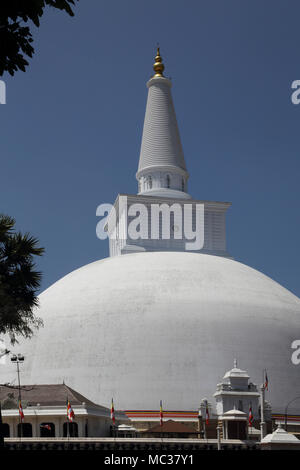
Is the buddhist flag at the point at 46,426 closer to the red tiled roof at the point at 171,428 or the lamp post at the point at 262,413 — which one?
the red tiled roof at the point at 171,428

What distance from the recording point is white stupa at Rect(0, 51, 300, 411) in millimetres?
44844

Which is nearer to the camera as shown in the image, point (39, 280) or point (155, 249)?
point (39, 280)

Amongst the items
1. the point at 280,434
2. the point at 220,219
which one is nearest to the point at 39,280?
the point at 280,434

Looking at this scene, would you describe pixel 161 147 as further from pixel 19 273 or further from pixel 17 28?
pixel 17 28

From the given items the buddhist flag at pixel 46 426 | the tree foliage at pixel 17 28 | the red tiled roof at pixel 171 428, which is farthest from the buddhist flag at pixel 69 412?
the tree foliage at pixel 17 28

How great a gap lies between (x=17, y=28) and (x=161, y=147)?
1971 inches

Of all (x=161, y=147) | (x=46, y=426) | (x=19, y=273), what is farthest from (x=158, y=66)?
(x=19, y=273)

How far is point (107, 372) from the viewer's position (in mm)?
45156

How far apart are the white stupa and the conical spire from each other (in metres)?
7.50

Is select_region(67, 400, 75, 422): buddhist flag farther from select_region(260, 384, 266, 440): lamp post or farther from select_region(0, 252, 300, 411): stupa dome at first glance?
select_region(260, 384, 266, 440): lamp post

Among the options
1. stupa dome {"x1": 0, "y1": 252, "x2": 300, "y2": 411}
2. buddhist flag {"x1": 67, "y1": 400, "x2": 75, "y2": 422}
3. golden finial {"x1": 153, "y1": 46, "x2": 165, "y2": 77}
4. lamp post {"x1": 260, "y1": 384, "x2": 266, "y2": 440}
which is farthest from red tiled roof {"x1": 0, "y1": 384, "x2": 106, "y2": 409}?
golden finial {"x1": 153, "y1": 46, "x2": 165, "y2": 77}
